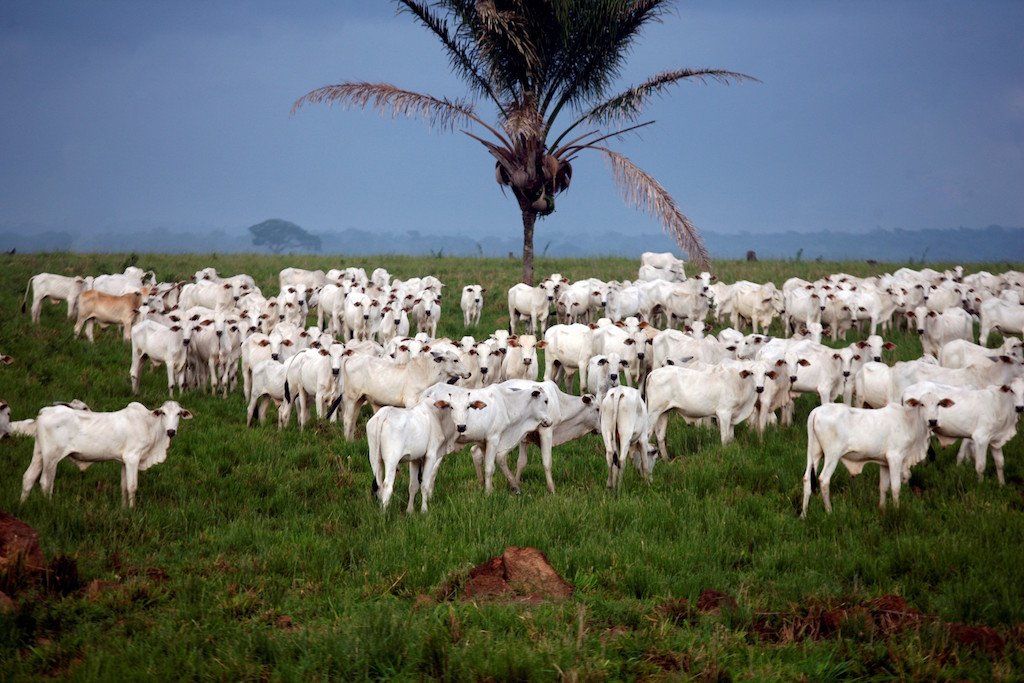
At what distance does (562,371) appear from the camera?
22.5m

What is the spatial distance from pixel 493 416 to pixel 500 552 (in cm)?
322

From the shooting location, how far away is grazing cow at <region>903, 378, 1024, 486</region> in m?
13.5

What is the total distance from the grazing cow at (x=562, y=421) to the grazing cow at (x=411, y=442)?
6.29 ft

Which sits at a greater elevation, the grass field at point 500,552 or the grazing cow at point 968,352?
the grazing cow at point 968,352

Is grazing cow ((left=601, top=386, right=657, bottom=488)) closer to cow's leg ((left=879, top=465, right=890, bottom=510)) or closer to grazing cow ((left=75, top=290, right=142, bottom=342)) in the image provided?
cow's leg ((left=879, top=465, right=890, bottom=510))

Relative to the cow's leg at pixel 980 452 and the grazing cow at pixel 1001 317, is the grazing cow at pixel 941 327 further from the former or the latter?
the cow's leg at pixel 980 452

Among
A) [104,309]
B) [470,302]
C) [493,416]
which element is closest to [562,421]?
[493,416]

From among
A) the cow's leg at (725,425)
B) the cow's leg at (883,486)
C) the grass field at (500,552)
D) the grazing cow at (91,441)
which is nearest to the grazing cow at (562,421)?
the grass field at (500,552)

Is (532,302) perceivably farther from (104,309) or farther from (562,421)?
(562,421)

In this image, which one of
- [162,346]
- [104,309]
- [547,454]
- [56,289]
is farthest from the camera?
[56,289]

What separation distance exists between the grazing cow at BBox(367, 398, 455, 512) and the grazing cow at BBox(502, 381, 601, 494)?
192cm

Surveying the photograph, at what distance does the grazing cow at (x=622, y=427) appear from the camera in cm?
1392

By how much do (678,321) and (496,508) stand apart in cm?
1822

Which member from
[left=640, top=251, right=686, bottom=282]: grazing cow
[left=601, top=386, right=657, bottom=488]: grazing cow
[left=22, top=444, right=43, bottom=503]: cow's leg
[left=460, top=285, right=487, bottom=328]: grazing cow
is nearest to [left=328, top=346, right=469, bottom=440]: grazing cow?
[left=601, top=386, right=657, bottom=488]: grazing cow
